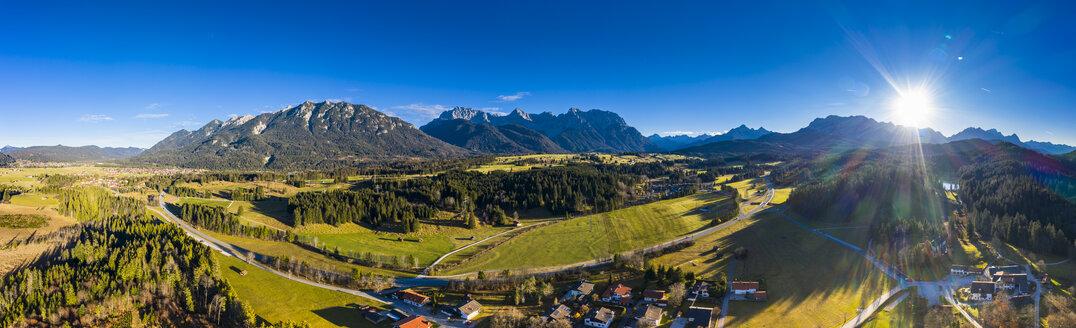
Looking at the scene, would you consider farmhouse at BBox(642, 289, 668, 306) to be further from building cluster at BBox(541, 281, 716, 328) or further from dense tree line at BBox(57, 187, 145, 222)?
dense tree line at BBox(57, 187, 145, 222)

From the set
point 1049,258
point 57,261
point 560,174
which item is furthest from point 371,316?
point 560,174

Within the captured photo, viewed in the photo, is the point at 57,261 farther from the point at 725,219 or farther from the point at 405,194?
the point at 725,219

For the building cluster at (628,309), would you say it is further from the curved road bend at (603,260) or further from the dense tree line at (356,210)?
the dense tree line at (356,210)

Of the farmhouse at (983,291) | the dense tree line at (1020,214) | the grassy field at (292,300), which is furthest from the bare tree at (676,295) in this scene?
the dense tree line at (1020,214)

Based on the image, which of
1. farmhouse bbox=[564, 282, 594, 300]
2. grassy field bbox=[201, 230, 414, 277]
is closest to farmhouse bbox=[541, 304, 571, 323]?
→ farmhouse bbox=[564, 282, 594, 300]

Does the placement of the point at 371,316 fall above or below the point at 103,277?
below

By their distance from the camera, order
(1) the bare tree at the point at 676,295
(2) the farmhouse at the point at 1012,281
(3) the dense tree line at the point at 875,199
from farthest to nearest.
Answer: (3) the dense tree line at the point at 875,199
(1) the bare tree at the point at 676,295
(2) the farmhouse at the point at 1012,281

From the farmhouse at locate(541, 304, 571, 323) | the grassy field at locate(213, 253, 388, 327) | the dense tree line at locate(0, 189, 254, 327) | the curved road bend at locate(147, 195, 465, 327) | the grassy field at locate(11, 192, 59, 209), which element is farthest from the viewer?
the grassy field at locate(11, 192, 59, 209)
